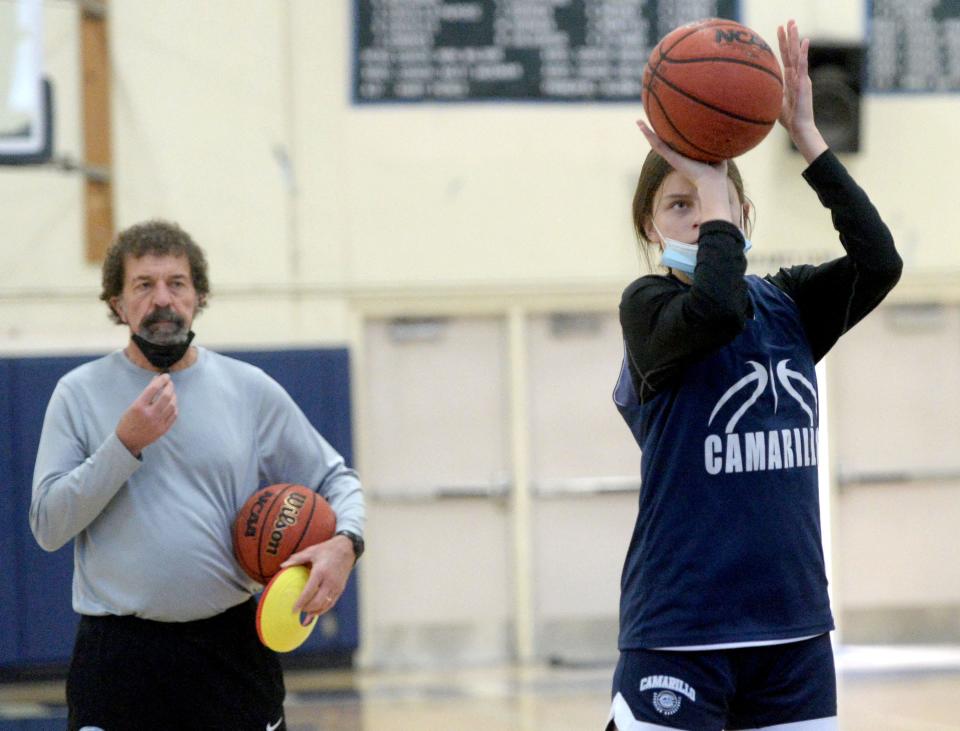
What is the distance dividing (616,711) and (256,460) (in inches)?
48.1

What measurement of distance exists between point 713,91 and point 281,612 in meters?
1.44

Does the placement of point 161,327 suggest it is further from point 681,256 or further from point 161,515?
point 681,256

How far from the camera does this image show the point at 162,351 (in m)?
3.14

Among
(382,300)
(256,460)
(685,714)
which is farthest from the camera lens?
(382,300)

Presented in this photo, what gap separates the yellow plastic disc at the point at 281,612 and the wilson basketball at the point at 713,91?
128 cm

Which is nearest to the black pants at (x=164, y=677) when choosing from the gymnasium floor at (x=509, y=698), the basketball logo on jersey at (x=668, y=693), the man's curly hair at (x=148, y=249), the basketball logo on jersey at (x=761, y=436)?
the man's curly hair at (x=148, y=249)

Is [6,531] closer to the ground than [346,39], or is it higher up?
closer to the ground

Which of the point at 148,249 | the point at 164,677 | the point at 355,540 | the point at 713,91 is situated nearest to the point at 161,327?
the point at 148,249

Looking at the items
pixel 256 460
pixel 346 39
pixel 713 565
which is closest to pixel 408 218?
pixel 346 39

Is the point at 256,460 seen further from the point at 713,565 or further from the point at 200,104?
the point at 200,104

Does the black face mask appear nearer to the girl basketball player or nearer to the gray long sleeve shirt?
the gray long sleeve shirt

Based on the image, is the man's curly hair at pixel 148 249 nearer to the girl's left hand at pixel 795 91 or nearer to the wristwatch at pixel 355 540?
the wristwatch at pixel 355 540

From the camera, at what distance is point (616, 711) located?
94.7 inches

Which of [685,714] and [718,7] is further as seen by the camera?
[718,7]
